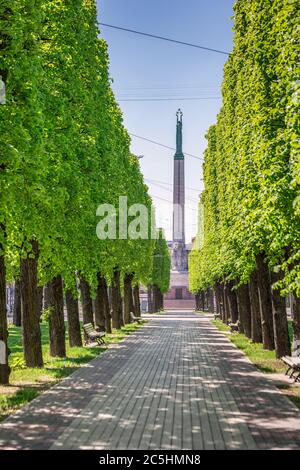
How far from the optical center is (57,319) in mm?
22375

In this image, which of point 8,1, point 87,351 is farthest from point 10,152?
point 87,351

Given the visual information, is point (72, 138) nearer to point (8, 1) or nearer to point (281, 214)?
point (8, 1)

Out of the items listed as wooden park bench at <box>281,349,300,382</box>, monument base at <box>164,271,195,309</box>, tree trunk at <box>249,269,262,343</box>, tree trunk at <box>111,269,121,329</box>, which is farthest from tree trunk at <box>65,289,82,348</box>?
monument base at <box>164,271,195,309</box>

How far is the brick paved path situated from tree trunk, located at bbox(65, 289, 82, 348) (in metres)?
5.57

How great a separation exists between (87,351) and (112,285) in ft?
51.2

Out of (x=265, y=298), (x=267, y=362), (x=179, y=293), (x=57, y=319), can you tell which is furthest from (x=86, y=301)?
(x=179, y=293)

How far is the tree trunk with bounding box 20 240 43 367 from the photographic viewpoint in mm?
19172

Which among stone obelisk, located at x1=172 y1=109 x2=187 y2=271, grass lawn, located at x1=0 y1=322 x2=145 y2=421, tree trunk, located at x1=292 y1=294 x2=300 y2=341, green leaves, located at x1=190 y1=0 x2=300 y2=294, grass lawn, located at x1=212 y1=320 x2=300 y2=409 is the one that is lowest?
grass lawn, located at x1=212 y1=320 x2=300 y2=409

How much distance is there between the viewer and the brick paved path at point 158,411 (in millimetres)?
10023

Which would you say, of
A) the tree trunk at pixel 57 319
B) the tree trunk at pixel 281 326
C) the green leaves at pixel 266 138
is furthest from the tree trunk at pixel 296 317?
the tree trunk at pixel 57 319

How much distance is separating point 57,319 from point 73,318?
4375 millimetres

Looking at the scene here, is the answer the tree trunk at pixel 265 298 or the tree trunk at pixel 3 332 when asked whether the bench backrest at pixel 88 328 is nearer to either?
the tree trunk at pixel 265 298

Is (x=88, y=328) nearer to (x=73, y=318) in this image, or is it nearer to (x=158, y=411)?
(x=73, y=318)

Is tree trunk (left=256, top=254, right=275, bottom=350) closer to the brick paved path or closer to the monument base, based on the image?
the brick paved path
